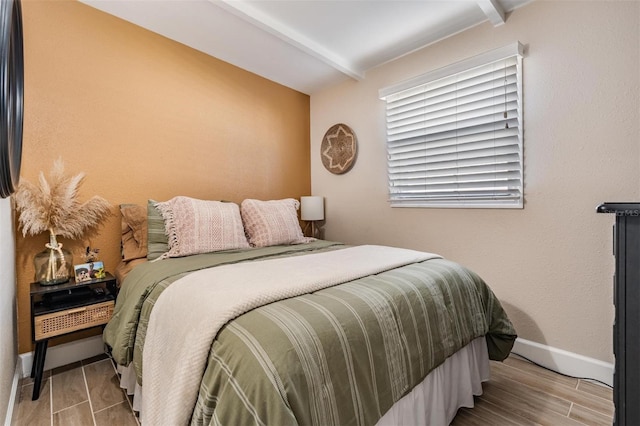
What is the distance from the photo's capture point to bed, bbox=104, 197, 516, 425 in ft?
2.90

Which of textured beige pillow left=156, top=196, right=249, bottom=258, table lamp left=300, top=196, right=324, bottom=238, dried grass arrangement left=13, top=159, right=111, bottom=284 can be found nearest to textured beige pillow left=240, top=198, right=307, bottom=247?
textured beige pillow left=156, top=196, right=249, bottom=258

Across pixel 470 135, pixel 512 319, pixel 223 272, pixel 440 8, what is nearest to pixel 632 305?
pixel 223 272

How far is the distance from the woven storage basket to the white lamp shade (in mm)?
1973

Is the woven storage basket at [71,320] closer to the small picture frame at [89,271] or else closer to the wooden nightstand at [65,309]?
the wooden nightstand at [65,309]

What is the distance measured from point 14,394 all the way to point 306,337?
6.08 ft

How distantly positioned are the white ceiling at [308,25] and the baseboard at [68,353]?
2415 millimetres

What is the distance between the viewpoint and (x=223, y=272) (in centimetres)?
147

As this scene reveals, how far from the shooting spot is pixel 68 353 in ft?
6.94

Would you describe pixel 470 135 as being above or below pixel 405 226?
above

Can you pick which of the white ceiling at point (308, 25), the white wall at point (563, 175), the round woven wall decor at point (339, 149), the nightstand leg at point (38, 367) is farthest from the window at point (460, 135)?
the nightstand leg at point (38, 367)

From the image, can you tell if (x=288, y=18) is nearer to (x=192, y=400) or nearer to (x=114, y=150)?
(x=114, y=150)

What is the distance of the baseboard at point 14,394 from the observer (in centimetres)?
145

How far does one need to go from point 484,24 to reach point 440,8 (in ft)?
1.28

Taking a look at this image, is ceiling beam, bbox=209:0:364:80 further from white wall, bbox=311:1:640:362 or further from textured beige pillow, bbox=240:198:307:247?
textured beige pillow, bbox=240:198:307:247
